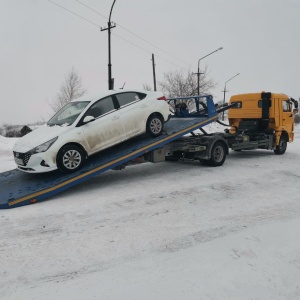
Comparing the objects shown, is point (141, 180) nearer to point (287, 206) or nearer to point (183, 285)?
point (287, 206)

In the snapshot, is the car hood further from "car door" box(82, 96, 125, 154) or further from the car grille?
"car door" box(82, 96, 125, 154)

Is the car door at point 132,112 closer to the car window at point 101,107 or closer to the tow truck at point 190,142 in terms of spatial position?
the car window at point 101,107


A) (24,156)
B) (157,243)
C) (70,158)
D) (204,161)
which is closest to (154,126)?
(204,161)

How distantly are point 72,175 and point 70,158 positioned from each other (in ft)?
1.26

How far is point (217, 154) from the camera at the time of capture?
31.5ft

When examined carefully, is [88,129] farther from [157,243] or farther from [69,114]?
[157,243]

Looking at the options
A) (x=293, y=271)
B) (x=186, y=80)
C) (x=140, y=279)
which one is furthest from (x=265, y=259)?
(x=186, y=80)

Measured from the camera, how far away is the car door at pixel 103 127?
707cm

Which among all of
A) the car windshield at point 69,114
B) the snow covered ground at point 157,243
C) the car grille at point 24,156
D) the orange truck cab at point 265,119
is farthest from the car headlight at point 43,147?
the orange truck cab at point 265,119

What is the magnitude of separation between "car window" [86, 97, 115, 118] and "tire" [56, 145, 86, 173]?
903 millimetres

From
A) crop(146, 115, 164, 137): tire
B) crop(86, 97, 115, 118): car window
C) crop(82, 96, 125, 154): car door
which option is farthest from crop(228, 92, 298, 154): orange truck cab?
crop(86, 97, 115, 118): car window

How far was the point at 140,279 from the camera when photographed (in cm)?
340

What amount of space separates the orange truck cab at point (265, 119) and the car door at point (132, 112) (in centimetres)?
445

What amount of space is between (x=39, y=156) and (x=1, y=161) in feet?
20.5
